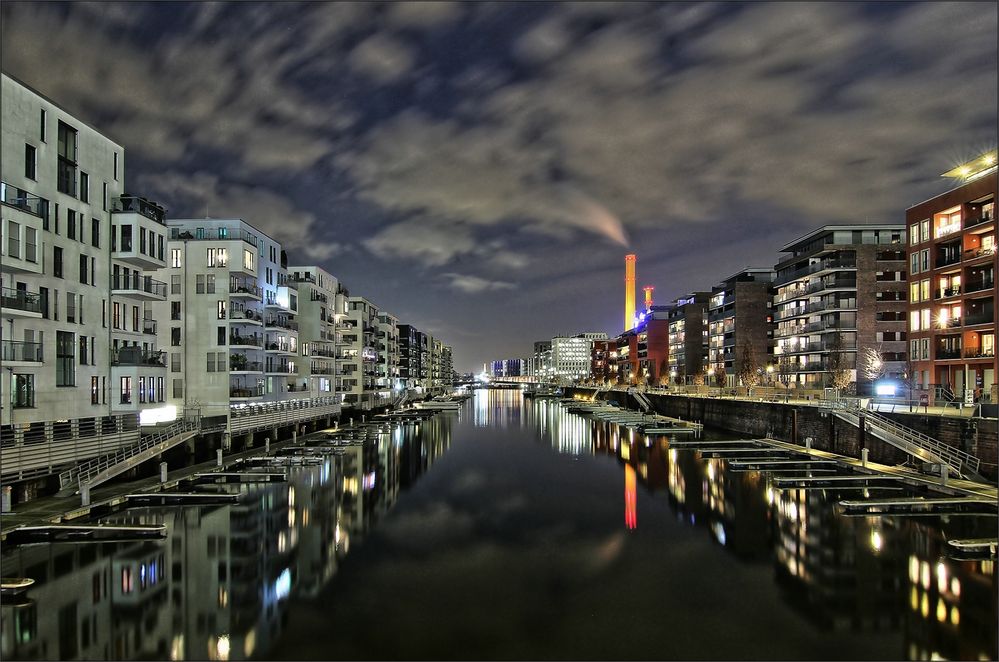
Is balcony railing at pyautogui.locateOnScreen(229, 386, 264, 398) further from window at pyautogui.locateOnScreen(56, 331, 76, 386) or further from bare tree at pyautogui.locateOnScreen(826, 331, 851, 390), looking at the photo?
bare tree at pyautogui.locateOnScreen(826, 331, 851, 390)

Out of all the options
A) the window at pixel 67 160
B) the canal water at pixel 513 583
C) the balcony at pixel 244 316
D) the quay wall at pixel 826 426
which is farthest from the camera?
the balcony at pixel 244 316

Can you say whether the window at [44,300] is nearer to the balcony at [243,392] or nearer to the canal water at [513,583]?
the canal water at [513,583]

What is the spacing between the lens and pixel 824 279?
85.9 metres

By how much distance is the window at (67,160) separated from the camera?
3578cm

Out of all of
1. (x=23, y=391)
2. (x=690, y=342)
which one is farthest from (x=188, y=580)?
(x=690, y=342)

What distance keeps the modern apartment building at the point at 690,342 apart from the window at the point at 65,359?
12383 centimetres

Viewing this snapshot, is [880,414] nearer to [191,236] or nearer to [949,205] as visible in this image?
[949,205]

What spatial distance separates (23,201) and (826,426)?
62042 millimetres

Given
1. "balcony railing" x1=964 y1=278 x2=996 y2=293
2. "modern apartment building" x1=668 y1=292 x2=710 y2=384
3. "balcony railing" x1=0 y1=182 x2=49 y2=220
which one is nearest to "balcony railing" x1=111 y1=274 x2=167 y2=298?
"balcony railing" x1=0 y1=182 x2=49 y2=220

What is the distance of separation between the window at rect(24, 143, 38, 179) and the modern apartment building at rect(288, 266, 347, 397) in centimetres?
4697

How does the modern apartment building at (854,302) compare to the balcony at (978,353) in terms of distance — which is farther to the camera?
the modern apartment building at (854,302)

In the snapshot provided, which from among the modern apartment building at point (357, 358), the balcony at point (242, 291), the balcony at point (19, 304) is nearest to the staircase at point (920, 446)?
the balcony at point (19, 304)

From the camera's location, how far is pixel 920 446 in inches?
1549

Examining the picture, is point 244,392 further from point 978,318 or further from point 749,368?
point 749,368
